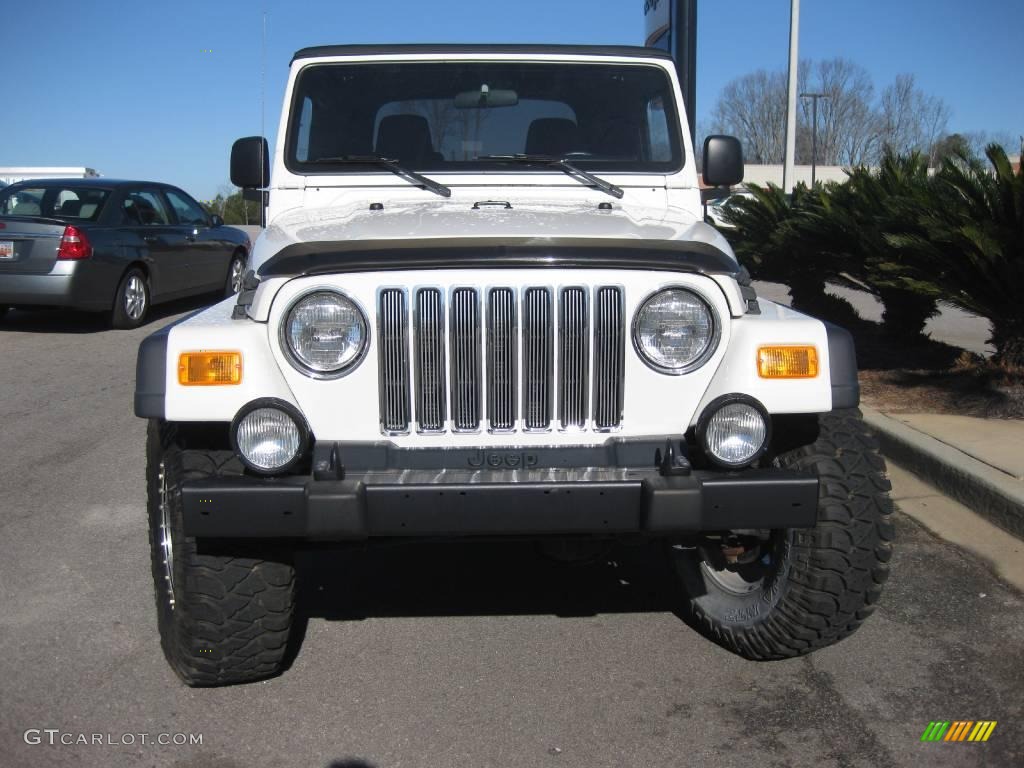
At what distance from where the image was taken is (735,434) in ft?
9.95

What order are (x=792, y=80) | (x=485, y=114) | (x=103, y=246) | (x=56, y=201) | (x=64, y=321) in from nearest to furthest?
(x=485, y=114) < (x=103, y=246) < (x=56, y=201) < (x=64, y=321) < (x=792, y=80)

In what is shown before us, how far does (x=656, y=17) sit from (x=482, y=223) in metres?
8.83

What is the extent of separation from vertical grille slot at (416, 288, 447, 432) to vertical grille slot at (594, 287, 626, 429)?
0.45 metres

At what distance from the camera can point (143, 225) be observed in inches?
452

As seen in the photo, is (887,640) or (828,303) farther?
(828,303)

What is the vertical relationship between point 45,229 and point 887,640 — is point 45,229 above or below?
above

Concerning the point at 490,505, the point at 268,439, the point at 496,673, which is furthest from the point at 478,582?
the point at 268,439

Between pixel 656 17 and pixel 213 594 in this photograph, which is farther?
pixel 656 17

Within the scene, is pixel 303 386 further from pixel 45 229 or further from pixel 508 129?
pixel 45 229

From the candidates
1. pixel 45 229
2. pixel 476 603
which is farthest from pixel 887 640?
pixel 45 229

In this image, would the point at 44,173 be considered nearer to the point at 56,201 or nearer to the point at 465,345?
the point at 56,201

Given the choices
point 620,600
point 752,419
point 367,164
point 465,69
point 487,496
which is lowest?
point 620,600

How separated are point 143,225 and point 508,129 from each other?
7865mm

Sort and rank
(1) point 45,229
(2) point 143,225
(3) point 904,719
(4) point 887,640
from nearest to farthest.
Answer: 1. (3) point 904,719
2. (4) point 887,640
3. (1) point 45,229
4. (2) point 143,225
